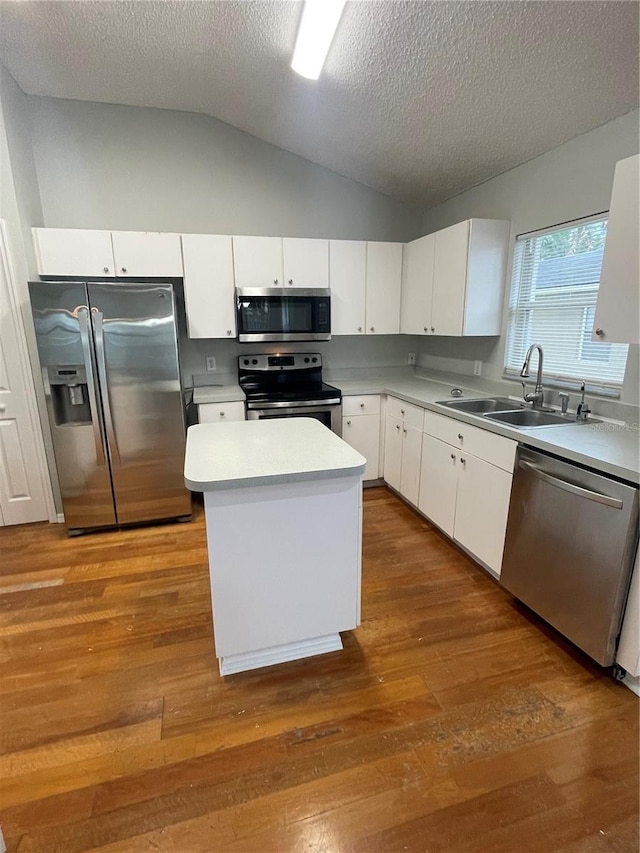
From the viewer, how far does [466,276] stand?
2822mm

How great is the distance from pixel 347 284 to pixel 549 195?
1.55 metres

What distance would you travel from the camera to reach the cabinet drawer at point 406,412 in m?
2.94

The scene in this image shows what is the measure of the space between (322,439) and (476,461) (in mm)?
1005

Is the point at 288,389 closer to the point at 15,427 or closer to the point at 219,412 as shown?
the point at 219,412

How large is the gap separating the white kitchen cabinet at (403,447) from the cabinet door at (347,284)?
0.77 meters

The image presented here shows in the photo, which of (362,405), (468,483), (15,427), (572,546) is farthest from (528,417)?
(15,427)

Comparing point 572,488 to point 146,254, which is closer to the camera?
point 572,488

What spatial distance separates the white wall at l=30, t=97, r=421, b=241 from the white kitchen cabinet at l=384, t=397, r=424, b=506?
175 centimetres

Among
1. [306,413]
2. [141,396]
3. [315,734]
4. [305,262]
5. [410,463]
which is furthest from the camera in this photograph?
[305,262]

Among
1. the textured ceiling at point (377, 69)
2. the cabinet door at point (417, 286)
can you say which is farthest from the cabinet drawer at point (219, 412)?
the textured ceiling at point (377, 69)

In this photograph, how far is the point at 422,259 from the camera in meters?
3.32

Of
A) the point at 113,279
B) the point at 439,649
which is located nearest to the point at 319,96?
the point at 113,279

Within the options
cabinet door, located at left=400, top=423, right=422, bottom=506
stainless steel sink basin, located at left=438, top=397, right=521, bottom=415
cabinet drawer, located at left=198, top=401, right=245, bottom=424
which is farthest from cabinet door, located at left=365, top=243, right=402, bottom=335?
cabinet drawer, located at left=198, top=401, right=245, bottom=424

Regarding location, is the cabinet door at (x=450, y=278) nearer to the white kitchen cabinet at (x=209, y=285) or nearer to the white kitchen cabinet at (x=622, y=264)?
the white kitchen cabinet at (x=622, y=264)
